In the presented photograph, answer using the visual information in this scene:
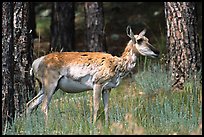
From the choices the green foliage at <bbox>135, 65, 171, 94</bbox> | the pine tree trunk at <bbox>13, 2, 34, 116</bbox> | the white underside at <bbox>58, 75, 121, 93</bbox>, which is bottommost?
the green foliage at <bbox>135, 65, 171, 94</bbox>

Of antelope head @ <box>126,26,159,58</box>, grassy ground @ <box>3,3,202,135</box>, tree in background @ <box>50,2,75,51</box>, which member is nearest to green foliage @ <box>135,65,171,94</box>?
grassy ground @ <box>3,3,202,135</box>

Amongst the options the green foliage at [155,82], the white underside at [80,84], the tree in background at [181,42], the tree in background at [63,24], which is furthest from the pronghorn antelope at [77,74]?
the tree in background at [63,24]

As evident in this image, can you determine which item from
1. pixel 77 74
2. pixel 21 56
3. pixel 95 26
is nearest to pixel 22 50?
pixel 21 56

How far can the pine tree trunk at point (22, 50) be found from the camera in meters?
9.24

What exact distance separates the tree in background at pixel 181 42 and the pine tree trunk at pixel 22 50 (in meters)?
2.64

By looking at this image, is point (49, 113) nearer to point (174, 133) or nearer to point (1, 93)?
point (1, 93)

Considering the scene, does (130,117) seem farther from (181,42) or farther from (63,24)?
(63,24)

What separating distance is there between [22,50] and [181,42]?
292 cm

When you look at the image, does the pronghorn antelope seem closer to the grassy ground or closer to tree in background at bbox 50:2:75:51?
the grassy ground

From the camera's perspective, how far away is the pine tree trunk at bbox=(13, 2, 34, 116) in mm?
9242

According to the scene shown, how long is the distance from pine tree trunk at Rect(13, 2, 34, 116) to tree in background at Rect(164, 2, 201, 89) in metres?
2.64

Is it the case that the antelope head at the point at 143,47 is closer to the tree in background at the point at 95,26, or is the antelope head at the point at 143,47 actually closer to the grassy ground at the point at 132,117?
the grassy ground at the point at 132,117

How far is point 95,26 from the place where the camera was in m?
14.1

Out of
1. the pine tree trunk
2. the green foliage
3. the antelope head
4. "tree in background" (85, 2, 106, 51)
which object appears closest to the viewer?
the antelope head
